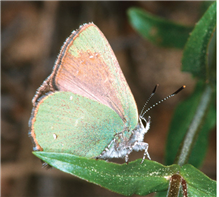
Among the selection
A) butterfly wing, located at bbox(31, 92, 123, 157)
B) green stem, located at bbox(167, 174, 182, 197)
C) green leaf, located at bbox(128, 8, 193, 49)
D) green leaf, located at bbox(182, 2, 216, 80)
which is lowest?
green stem, located at bbox(167, 174, 182, 197)

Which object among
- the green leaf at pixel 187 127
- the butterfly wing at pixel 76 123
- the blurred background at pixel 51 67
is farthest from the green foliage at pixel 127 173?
the blurred background at pixel 51 67

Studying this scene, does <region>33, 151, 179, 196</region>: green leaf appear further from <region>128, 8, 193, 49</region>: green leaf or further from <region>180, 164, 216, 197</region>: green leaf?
<region>128, 8, 193, 49</region>: green leaf

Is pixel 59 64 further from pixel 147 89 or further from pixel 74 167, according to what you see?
pixel 147 89

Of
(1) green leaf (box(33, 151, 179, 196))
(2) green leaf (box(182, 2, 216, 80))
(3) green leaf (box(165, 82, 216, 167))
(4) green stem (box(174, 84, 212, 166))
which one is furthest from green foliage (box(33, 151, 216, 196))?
(2) green leaf (box(182, 2, 216, 80))

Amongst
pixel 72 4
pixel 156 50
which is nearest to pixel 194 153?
pixel 156 50

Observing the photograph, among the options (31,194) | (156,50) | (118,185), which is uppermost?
(156,50)

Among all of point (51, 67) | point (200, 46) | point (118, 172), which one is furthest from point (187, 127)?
point (51, 67)
